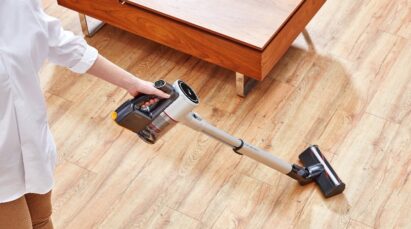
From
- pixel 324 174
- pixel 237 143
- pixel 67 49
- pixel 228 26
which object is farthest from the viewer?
pixel 228 26

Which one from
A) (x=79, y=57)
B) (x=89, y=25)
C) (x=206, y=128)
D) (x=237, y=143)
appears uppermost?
(x=79, y=57)

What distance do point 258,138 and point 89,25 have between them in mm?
982

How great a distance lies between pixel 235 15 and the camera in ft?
8.07

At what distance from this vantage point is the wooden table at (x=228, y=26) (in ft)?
7.82

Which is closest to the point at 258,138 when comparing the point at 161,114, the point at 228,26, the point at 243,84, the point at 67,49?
the point at 243,84

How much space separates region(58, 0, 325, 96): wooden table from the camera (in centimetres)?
238

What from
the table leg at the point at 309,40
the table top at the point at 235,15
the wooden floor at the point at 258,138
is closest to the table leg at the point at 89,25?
the wooden floor at the point at 258,138

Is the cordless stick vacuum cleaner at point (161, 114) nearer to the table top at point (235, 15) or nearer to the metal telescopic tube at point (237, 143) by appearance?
the metal telescopic tube at point (237, 143)

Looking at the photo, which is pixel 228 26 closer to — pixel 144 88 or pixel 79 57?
pixel 144 88

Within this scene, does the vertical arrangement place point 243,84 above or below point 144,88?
below

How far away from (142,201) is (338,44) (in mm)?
1106

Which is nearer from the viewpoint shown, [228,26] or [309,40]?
[228,26]

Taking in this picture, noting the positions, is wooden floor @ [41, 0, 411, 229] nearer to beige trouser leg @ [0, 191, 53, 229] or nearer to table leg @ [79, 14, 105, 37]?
table leg @ [79, 14, 105, 37]

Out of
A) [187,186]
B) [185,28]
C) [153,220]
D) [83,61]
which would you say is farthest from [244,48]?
[83,61]
